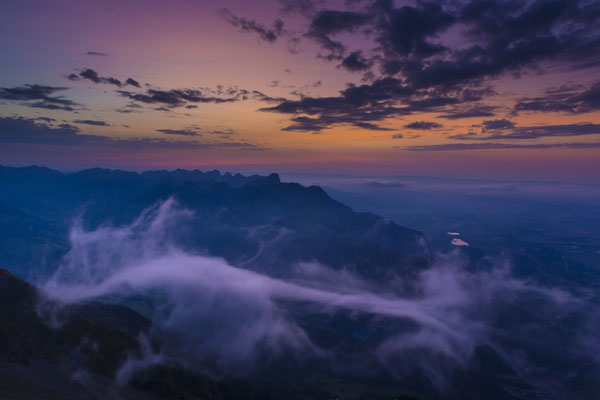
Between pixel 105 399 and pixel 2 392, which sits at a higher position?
pixel 2 392

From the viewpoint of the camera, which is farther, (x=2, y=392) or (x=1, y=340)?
(x=1, y=340)

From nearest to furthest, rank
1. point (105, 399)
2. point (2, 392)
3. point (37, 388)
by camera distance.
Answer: point (2, 392) < point (37, 388) < point (105, 399)

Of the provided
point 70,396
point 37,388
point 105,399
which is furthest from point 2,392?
point 105,399

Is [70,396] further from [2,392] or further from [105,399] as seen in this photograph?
[2,392]

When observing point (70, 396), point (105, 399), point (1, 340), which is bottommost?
point (105, 399)

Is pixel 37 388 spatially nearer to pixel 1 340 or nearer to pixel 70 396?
pixel 70 396

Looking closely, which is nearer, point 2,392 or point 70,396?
point 2,392

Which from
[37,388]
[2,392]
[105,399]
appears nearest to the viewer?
[2,392]

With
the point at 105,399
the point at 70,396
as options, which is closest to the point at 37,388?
the point at 70,396

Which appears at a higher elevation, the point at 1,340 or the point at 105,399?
the point at 1,340
